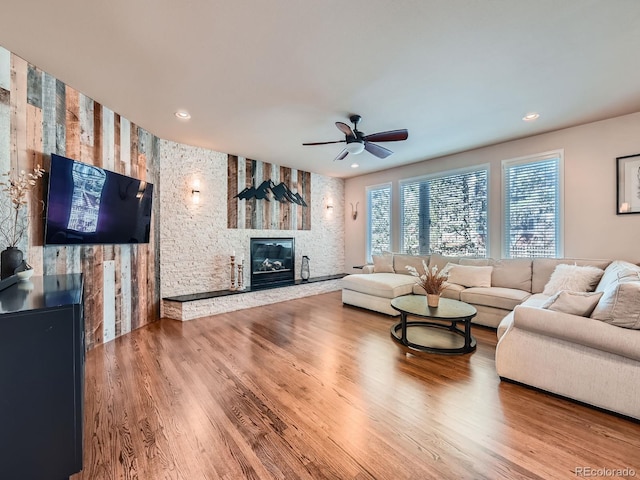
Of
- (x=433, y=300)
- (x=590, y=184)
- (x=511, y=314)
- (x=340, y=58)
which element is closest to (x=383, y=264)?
(x=433, y=300)

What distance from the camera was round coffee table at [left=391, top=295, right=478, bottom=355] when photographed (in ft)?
9.36

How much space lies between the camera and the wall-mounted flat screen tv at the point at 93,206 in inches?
95.3

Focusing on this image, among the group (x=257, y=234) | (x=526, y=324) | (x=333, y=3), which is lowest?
(x=526, y=324)

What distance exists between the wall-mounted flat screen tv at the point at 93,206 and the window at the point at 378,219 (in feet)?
14.7

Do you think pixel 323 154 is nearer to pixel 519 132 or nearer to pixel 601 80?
pixel 519 132

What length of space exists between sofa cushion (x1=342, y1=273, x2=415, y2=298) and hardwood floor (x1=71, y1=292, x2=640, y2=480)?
1338 mm

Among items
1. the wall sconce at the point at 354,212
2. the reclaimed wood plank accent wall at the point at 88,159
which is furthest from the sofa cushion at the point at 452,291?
the reclaimed wood plank accent wall at the point at 88,159

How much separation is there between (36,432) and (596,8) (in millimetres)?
4008

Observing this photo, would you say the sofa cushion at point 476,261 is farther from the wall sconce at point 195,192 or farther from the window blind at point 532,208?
the wall sconce at point 195,192

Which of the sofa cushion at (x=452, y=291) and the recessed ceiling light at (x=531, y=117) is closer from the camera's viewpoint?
the recessed ceiling light at (x=531, y=117)

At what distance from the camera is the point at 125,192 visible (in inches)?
125

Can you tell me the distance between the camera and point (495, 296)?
11.7ft

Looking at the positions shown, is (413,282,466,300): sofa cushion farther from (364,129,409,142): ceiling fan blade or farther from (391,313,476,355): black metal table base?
(364,129,409,142): ceiling fan blade

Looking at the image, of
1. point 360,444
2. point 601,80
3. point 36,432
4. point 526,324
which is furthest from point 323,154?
point 36,432
